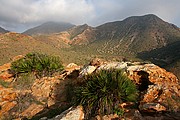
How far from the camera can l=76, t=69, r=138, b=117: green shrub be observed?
465 inches

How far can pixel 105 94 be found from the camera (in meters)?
11.9

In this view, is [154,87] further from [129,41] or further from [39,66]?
[129,41]

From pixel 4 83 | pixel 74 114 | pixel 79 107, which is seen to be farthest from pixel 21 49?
pixel 74 114

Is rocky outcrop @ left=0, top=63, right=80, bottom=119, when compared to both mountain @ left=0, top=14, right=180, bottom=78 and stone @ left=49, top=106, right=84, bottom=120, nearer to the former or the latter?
stone @ left=49, top=106, right=84, bottom=120

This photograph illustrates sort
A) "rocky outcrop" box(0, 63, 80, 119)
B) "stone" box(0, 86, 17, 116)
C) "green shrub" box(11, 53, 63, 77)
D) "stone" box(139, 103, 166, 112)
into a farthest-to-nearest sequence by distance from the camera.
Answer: "green shrub" box(11, 53, 63, 77) < "stone" box(0, 86, 17, 116) < "rocky outcrop" box(0, 63, 80, 119) < "stone" box(139, 103, 166, 112)

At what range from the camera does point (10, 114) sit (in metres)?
16.5

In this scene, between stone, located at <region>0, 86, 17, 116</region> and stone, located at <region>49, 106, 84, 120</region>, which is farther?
stone, located at <region>0, 86, 17, 116</region>

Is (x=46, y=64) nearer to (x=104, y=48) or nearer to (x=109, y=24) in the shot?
(x=104, y=48)

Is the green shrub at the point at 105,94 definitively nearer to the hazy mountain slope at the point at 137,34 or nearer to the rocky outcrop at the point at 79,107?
the rocky outcrop at the point at 79,107

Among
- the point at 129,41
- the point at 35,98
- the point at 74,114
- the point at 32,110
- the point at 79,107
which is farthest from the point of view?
the point at 129,41

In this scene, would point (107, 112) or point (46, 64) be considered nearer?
point (107, 112)

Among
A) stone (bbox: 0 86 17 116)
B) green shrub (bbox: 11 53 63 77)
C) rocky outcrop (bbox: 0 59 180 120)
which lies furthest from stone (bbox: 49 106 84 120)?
green shrub (bbox: 11 53 63 77)

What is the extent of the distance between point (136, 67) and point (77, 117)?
5165 mm

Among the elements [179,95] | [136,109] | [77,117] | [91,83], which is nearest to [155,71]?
[179,95]
